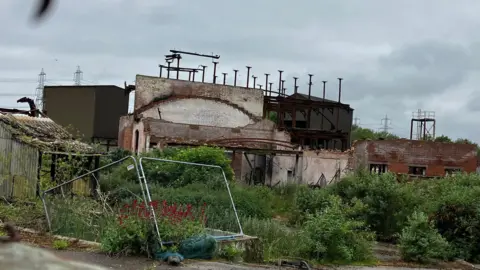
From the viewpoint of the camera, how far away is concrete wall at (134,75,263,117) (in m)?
45.4

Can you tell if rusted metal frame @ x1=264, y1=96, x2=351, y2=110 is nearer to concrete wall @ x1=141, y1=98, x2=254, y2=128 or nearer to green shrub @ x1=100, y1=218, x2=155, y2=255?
concrete wall @ x1=141, y1=98, x2=254, y2=128

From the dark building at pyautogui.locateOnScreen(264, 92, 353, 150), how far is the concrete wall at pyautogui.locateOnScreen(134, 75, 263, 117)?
9.06 feet

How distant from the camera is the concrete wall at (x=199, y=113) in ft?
147

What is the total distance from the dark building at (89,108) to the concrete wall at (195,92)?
5.79 metres

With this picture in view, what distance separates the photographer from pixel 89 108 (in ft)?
169

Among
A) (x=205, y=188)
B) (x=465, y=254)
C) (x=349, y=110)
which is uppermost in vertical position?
(x=349, y=110)

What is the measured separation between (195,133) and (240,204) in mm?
20480

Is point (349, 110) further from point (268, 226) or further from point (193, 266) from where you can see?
point (193, 266)

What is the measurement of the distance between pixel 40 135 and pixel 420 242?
541 inches

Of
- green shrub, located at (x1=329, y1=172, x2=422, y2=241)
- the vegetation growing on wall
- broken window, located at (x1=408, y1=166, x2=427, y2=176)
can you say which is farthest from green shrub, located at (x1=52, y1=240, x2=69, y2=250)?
broken window, located at (x1=408, y1=166, x2=427, y2=176)

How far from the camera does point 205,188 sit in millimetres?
23125

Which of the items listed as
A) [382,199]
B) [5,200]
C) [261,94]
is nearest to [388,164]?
[261,94]

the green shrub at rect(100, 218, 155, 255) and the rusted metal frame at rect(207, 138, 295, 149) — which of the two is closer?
the green shrub at rect(100, 218, 155, 255)

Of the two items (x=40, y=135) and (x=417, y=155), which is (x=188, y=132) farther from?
(x=40, y=135)
